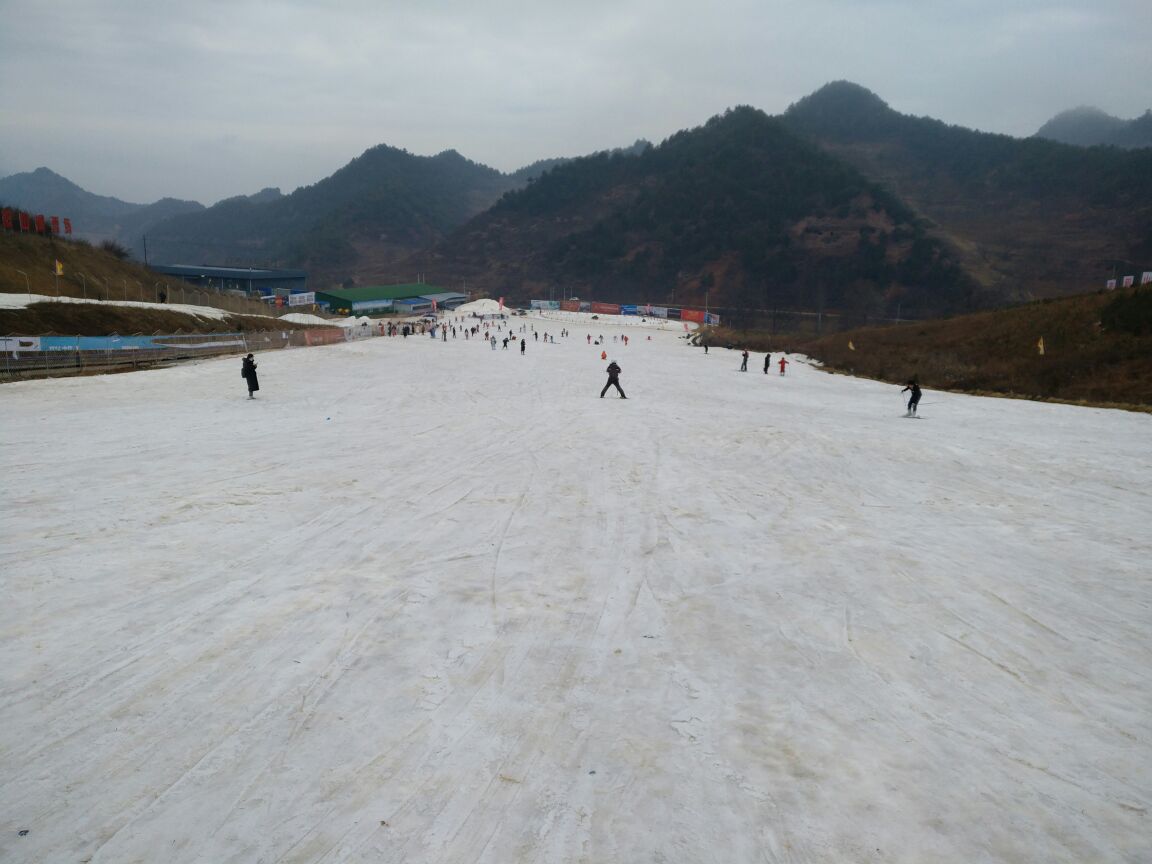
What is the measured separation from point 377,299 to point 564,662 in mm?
111162

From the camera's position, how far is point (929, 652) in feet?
21.1

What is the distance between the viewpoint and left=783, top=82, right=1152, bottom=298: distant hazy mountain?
122 metres

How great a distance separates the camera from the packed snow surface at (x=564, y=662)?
4195 mm

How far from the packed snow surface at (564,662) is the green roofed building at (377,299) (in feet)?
313

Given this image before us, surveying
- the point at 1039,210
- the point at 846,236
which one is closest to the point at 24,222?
the point at 846,236

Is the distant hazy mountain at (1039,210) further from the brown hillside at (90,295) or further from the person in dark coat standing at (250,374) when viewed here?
the person in dark coat standing at (250,374)

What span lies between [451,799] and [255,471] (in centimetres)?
1017

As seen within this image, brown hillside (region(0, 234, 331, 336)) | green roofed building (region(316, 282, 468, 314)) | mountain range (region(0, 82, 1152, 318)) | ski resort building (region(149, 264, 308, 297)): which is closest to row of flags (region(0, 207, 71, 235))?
brown hillside (region(0, 234, 331, 336))

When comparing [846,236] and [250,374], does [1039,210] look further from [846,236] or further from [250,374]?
[250,374]

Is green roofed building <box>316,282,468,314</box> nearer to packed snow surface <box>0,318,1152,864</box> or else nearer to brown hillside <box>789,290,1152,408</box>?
brown hillside <box>789,290,1152,408</box>

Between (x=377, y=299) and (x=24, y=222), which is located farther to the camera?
(x=377, y=299)

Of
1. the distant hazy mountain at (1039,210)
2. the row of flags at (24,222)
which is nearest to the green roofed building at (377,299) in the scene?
the row of flags at (24,222)

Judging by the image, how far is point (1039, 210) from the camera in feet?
500

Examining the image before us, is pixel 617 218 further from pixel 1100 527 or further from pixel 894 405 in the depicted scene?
pixel 1100 527
